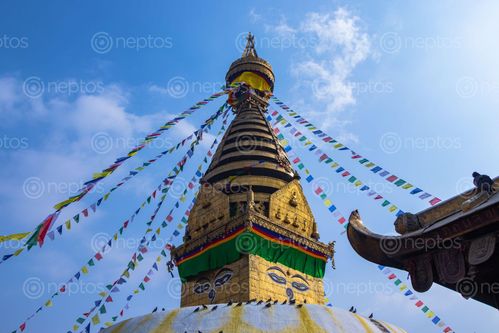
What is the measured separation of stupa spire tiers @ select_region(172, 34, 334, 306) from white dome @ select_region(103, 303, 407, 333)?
5215 millimetres

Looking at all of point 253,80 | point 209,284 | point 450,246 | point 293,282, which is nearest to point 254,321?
point 450,246

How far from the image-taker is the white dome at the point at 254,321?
7.95m

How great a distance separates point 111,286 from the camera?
14.4 metres

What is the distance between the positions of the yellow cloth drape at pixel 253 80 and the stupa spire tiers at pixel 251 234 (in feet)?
12.5

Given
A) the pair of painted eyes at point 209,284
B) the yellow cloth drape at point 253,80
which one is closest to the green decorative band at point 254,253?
the pair of painted eyes at point 209,284

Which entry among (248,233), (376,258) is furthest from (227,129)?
(376,258)

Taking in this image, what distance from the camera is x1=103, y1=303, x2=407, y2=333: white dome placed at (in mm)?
7945

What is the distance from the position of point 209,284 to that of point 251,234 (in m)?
2.45

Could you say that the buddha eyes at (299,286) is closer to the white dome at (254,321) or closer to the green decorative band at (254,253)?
the green decorative band at (254,253)

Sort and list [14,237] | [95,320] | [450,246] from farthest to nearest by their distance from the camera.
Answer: [95,320] < [14,237] < [450,246]

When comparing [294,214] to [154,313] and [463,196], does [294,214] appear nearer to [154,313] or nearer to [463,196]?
[154,313]

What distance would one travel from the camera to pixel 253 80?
23.2m

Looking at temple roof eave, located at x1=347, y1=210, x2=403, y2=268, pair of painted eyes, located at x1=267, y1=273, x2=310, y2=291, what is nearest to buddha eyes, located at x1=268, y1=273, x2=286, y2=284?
pair of painted eyes, located at x1=267, y1=273, x2=310, y2=291

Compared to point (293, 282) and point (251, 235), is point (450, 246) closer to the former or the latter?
point (251, 235)
